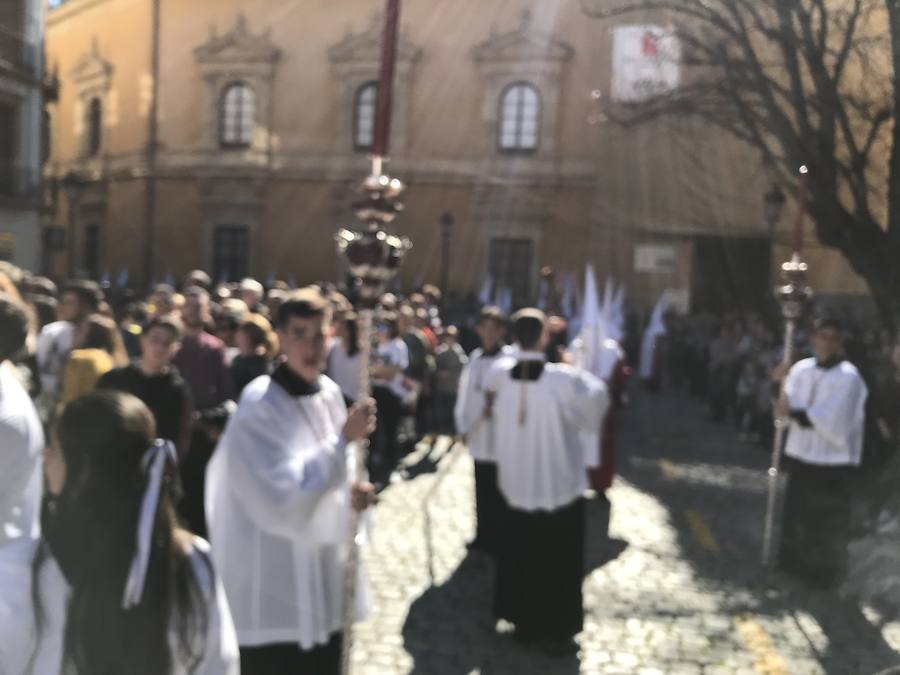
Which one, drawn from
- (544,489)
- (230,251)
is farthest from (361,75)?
(544,489)

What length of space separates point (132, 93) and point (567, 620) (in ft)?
91.0

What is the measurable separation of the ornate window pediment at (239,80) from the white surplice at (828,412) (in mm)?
23834

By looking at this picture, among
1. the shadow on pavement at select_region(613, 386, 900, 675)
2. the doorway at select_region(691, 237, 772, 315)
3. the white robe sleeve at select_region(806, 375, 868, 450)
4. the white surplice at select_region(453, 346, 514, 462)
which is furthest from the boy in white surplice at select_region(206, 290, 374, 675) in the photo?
the doorway at select_region(691, 237, 772, 315)

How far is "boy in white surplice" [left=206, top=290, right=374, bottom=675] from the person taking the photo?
10.1 feet

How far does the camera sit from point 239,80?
28.2 metres

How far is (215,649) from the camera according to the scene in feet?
7.34

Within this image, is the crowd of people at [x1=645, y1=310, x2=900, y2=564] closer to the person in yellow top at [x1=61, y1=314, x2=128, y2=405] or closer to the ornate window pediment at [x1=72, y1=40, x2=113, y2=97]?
the person in yellow top at [x1=61, y1=314, x2=128, y2=405]

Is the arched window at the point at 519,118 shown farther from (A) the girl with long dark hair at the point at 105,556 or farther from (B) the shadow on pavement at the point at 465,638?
(A) the girl with long dark hair at the point at 105,556

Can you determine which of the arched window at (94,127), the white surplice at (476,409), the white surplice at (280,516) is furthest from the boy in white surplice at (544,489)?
the arched window at (94,127)

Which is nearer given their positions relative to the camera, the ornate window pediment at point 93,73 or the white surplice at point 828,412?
the white surplice at point 828,412

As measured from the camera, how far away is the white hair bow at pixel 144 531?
2117 mm

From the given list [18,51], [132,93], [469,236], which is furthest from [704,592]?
[132,93]

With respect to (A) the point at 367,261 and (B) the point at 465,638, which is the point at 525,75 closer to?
(B) the point at 465,638

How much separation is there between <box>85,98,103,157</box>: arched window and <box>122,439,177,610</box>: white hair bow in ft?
102
